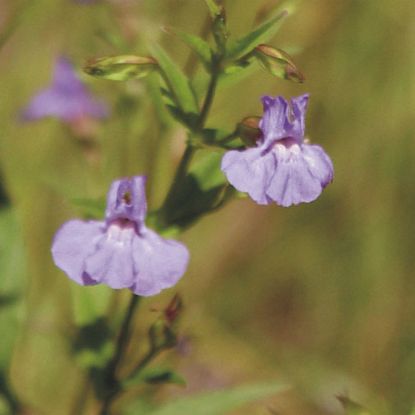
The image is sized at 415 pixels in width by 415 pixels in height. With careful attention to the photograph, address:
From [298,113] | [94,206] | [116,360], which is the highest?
[298,113]

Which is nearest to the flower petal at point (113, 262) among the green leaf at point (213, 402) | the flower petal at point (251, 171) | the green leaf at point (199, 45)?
the flower petal at point (251, 171)

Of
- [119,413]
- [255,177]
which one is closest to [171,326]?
[255,177]

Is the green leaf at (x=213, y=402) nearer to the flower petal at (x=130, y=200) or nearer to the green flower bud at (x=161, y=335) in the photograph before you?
the green flower bud at (x=161, y=335)

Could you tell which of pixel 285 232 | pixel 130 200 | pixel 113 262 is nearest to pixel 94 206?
pixel 130 200

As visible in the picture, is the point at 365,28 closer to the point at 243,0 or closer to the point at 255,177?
the point at 243,0

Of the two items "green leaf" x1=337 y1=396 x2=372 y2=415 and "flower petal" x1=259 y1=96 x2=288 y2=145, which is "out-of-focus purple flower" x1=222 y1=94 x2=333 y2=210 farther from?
"green leaf" x1=337 y1=396 x2=372 y2=415

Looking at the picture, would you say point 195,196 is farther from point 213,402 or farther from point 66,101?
point 66,101
